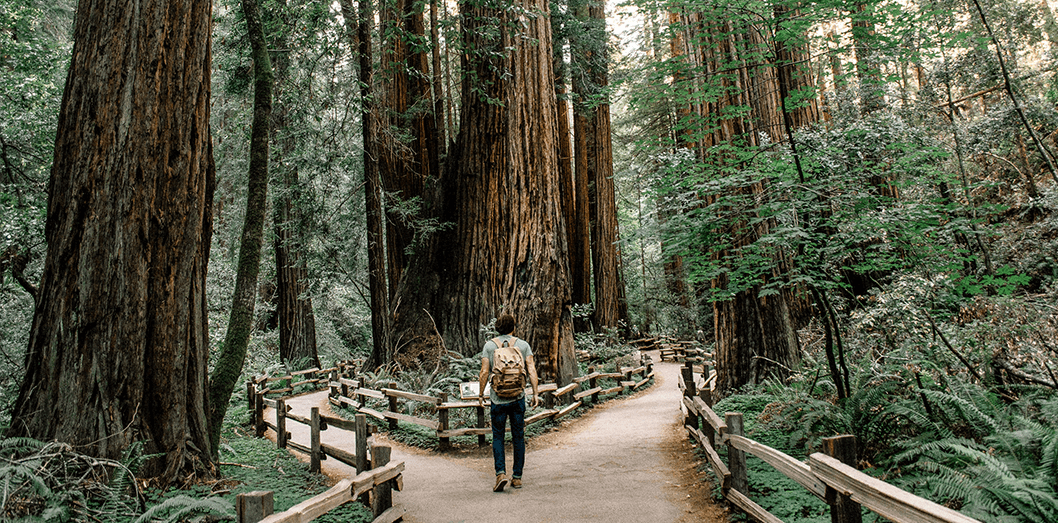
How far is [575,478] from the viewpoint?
237 inches

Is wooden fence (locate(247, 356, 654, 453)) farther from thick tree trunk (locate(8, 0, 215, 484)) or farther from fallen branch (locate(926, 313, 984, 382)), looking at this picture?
fallen branch (locate(926, 313, 984, 382))

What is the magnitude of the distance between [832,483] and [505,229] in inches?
302

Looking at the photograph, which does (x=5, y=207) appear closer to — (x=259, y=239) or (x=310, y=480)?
(x=259, y=239)

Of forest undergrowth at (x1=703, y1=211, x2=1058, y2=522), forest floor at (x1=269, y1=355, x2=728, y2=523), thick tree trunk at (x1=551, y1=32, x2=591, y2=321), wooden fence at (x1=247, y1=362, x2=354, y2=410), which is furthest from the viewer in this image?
thick tree trunk at (x1=551, y1=32, x2=591, y2=321)

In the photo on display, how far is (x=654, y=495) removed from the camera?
5340 millimetres

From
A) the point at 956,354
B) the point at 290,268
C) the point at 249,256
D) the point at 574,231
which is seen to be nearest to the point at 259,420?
the point at 249,256

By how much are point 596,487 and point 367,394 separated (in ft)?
17.1

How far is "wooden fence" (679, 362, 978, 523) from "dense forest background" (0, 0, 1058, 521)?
0.60 metres

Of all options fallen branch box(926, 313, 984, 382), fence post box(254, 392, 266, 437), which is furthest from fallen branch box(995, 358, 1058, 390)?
fence post box(254, 392, 266, 437)

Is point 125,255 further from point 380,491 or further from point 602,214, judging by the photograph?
point 602,214

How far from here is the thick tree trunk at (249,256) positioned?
5.36 m

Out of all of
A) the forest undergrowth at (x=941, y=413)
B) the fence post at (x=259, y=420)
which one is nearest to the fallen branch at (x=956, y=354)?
the forest undergrowth at (x=941, y=413)

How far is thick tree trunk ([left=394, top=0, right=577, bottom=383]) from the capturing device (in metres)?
10.1

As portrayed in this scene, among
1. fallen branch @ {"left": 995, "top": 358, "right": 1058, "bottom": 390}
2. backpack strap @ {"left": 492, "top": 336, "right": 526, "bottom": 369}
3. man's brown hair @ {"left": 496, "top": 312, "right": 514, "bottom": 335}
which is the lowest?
fallen branch @ {"left": 995, "top": 358, "right": 1058, "bottom": 390}
